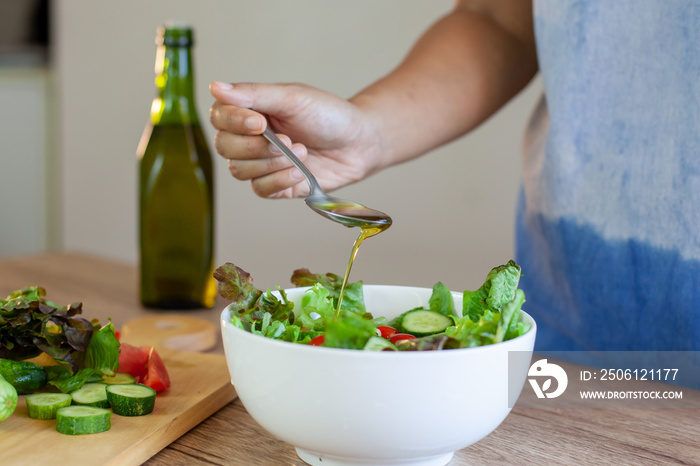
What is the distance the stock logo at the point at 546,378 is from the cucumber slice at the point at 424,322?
22 cm

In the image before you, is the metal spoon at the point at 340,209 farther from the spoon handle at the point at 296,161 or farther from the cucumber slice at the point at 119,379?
the cucumber slice at the point at 119,379

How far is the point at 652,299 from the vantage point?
106 cm

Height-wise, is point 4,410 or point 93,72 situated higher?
point 93,72

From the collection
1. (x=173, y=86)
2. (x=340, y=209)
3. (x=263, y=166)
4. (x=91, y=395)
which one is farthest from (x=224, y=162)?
(x=91, y=395)

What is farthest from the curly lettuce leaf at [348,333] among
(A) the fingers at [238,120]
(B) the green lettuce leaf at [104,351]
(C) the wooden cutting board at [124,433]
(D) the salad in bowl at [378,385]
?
(A) the fingers at [238,120]

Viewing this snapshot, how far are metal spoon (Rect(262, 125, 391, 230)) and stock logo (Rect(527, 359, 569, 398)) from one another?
0.91 ft

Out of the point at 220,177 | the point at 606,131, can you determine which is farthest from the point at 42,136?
the point at 606,131

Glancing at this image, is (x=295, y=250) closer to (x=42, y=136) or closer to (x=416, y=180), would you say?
(x=416, y=180)

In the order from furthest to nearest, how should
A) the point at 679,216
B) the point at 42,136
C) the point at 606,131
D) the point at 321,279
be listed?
the point at 42,136 < the point at 606,131 < the point at 679,216 < the point at 321,279

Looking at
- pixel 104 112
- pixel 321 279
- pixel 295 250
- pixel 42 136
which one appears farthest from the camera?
pixel 42 136

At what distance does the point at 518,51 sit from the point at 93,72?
338 centimetres

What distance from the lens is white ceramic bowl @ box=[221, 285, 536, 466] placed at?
1.89 feet

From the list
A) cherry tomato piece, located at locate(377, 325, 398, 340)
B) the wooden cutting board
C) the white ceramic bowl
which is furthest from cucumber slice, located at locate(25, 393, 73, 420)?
cherry tomato piece, located at locate(377, 325, 398, 340)

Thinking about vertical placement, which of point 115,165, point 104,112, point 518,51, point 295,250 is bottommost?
point 295,250
